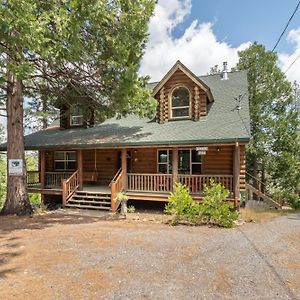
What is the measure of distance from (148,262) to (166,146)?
676 centimetres

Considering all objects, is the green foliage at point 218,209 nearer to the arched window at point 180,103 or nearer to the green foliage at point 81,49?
the green foliage at point 81,49

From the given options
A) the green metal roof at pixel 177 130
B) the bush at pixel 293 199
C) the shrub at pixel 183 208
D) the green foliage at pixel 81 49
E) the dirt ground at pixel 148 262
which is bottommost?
the bush at pixel 293 199

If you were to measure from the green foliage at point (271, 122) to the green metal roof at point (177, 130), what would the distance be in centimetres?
394

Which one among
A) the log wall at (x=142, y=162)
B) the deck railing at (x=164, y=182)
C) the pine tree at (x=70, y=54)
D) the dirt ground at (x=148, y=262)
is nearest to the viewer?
the dirt ground at (x=148, y=262)

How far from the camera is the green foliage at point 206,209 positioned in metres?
9.80

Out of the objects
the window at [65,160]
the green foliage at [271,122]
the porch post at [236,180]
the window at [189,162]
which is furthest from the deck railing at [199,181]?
the green foliage at [271,122]

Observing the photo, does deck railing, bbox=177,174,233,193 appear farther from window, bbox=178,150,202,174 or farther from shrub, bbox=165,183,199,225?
shrub, bbox=165,183,199,225

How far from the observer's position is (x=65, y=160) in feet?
56.6

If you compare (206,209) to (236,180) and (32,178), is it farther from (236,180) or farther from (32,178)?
(32,178)

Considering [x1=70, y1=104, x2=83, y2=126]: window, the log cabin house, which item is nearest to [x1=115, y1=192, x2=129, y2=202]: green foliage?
the log cabin house

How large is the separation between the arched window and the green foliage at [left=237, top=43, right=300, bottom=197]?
733 cm

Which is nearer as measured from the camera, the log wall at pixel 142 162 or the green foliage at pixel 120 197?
the green foliage at pixel 120 197

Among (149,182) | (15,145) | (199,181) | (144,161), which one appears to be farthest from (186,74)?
(15,145)

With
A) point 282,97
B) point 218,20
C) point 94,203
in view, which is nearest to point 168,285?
point 94,203
